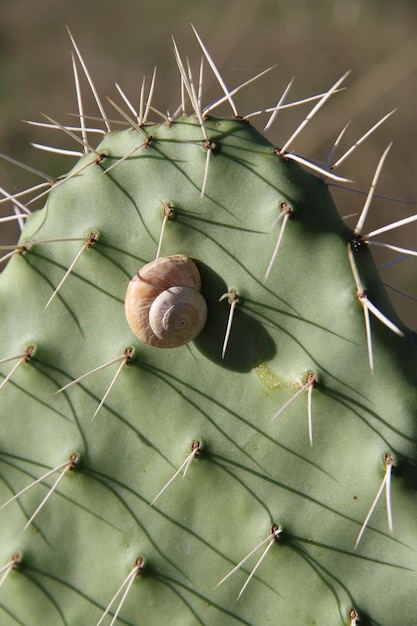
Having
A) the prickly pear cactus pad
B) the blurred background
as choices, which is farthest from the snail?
the blurred background

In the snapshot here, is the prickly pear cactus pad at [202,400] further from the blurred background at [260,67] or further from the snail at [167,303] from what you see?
the blurred background at [260,67]

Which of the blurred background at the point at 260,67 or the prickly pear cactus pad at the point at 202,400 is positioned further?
the blurred background at the point at 260,67

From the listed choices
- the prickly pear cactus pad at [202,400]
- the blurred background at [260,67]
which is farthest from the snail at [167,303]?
the blurred background at [260,67]

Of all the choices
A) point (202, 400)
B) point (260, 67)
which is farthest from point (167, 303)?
point (260, 67)

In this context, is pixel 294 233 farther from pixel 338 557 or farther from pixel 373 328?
pixel 338 557

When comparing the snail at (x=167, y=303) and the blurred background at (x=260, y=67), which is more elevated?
the blurred background at (x=260, y=67)

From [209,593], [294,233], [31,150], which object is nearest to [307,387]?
[294,233]

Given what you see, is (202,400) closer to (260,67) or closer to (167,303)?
(167,303)
